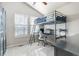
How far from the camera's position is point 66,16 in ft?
4.69

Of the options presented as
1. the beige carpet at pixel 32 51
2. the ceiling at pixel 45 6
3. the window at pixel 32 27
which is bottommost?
the beige carpet at pixel 32 51

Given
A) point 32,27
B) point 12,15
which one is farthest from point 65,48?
point 12,15

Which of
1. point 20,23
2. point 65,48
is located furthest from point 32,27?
point 65,48

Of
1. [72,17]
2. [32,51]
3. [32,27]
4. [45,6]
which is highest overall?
[45,6]

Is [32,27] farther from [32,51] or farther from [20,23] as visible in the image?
[32,51]

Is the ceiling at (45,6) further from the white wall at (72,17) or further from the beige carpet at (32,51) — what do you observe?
the beige carpet at (32,51)

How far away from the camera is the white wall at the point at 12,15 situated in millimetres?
1446

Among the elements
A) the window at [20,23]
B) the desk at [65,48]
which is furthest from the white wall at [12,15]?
the desk at [65,48]

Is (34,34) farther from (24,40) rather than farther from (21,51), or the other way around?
(21,51)

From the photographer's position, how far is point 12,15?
1.46m

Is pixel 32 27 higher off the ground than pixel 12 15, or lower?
lower

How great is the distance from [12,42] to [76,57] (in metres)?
1.03

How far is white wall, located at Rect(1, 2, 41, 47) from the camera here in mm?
1446

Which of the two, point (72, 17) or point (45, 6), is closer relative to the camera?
point (72, 17)
